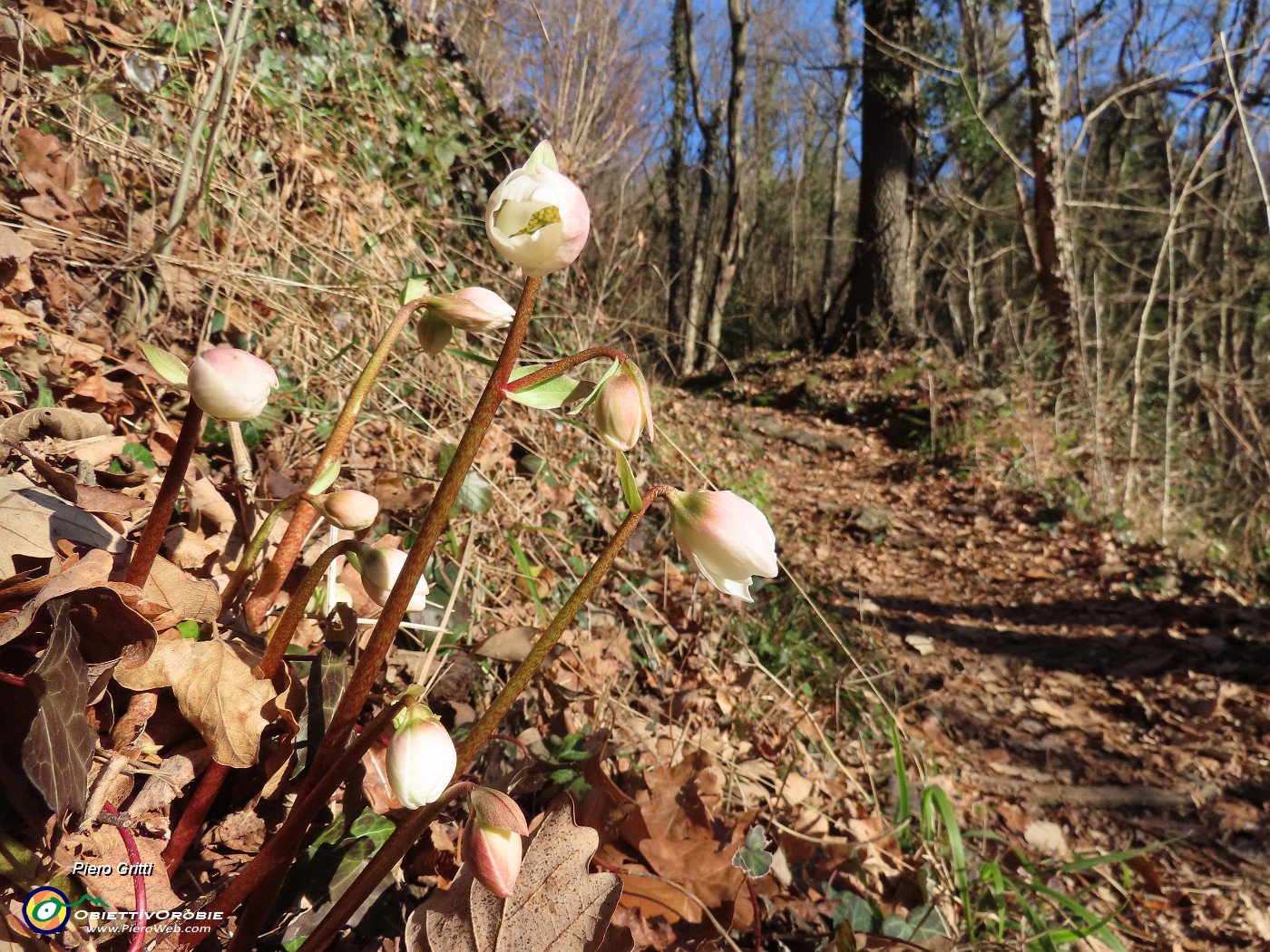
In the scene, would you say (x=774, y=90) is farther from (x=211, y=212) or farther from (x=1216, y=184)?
(x=211, y=212)

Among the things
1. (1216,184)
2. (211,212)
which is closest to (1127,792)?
(211,212)

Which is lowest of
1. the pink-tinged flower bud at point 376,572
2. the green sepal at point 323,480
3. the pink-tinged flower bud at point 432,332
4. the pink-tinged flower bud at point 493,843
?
the pink-tinged flower bud at point 493,843

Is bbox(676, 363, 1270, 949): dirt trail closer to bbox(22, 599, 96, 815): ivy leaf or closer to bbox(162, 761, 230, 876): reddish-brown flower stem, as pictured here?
bbox(162, 761, 230, 876): reddish-brown flower stem

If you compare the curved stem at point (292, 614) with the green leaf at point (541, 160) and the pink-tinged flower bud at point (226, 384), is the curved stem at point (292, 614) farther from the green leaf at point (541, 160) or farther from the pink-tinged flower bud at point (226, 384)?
the green leaf at point (541, 160)

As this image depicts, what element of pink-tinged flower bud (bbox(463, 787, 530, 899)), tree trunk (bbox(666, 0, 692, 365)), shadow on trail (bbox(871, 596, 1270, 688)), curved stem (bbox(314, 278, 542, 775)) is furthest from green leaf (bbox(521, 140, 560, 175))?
tree trunk (bbox(666, 0, 692, 365))

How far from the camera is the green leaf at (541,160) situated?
0.65m

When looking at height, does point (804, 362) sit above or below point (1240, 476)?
above

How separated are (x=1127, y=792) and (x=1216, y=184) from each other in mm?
9341

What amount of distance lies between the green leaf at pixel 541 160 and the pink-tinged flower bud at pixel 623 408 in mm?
189

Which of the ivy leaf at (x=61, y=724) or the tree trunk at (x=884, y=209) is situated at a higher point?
the tree trunk at (x=884, y=209)

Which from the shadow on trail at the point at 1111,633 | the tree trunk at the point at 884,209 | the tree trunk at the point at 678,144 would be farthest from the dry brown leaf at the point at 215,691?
the tree trunk at the point at 678,144

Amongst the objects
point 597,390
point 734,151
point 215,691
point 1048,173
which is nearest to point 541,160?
point 597,390

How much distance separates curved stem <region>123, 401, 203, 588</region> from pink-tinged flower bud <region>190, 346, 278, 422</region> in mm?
51

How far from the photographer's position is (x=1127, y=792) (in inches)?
106
